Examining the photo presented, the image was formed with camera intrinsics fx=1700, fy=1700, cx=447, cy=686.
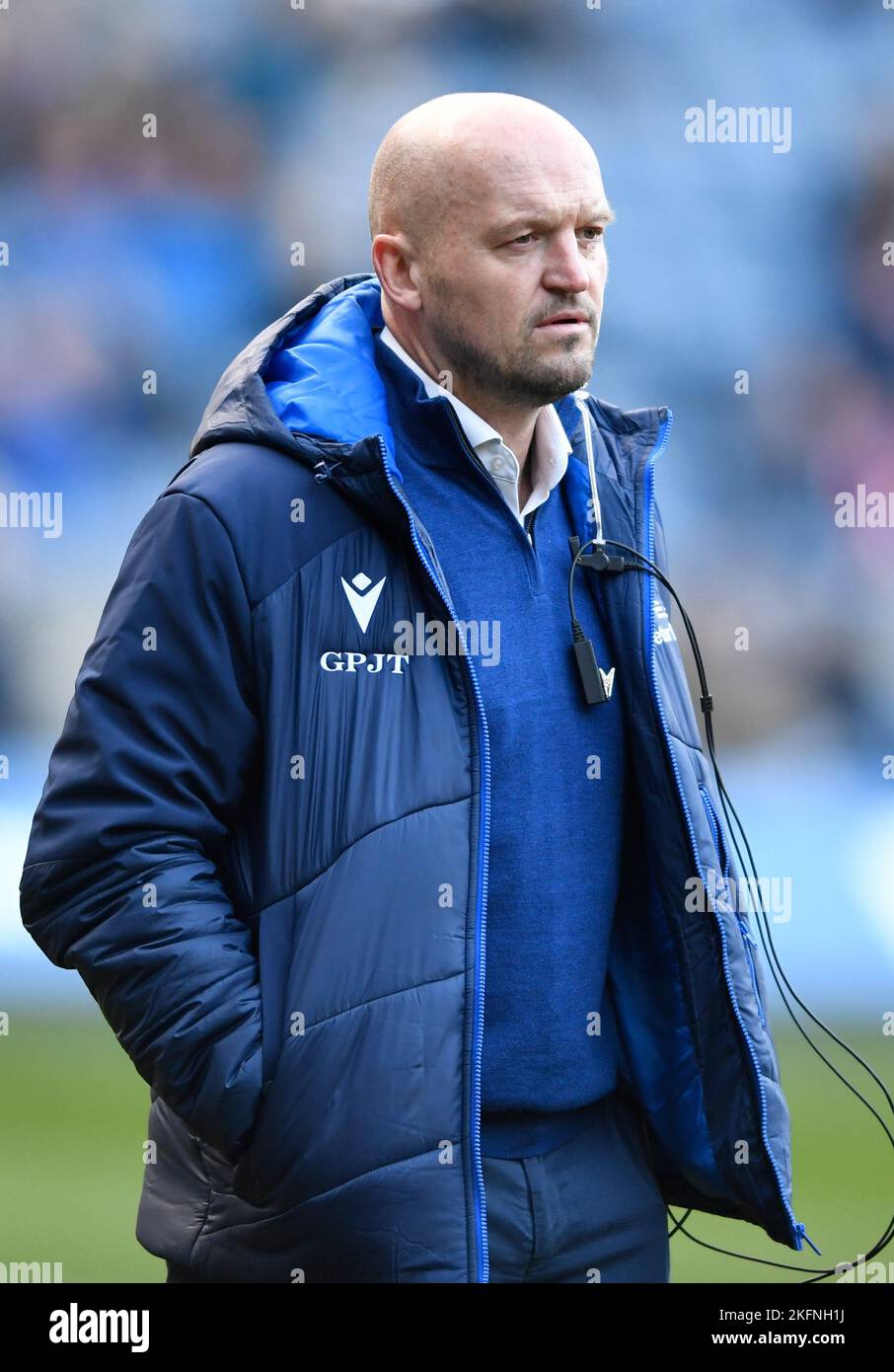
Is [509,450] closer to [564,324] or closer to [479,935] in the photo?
[564,324]

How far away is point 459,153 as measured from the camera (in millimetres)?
1398

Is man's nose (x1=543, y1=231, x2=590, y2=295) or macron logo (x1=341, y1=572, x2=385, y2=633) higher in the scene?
man's nose (x1=543, y1=231, x2=590, y2=295)

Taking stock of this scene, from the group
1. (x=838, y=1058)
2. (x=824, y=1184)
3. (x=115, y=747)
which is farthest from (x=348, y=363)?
(x=838, y=1058)

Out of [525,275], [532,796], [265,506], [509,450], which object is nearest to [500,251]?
[525,275]

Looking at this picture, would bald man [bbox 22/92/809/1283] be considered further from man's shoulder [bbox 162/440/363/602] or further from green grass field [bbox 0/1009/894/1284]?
green grass field [bbox 0/1009/894/1284]

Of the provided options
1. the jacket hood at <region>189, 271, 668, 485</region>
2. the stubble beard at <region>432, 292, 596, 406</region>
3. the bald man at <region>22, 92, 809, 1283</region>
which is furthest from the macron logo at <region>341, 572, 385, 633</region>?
the stubble beard at <region>432, 292, 596, 406</region>

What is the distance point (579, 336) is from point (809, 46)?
16.6ft

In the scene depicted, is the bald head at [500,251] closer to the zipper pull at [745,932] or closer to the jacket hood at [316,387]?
the jacket hood at [316,387]

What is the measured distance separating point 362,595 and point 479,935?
27 centimetres

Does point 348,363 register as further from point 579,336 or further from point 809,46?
point 809,46

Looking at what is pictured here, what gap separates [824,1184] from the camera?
308cm

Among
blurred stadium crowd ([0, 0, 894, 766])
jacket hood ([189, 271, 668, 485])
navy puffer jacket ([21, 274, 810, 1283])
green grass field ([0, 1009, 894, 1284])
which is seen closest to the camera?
navy puffer jacket ([21, 274, 810, 1283])

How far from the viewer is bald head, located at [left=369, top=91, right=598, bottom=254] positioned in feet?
4.55

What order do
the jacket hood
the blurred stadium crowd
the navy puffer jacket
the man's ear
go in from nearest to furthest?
the navy puffer jacket < the jacket hood < the man's ear < the blurred stadium crowd
